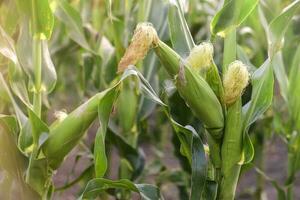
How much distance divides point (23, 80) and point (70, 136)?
21 centimetres

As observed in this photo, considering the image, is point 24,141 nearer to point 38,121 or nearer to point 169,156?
point 38,121

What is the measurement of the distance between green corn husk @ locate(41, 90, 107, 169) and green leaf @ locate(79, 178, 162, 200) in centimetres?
10

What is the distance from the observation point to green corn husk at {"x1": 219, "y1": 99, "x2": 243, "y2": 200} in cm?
118

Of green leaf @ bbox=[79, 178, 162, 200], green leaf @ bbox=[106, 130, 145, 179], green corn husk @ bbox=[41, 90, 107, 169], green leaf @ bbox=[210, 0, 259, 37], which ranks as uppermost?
green leaf @ bbox=[210, 0, 259, 37]

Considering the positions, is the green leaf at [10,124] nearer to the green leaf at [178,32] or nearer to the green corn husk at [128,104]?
the green leaf at [178,32]

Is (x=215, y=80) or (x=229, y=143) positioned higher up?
(x=215, y=80)

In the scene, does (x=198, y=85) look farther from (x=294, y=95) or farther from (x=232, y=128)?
(x=294, y=95)

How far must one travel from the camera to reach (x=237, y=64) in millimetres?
1110

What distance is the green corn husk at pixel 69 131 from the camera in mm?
1217

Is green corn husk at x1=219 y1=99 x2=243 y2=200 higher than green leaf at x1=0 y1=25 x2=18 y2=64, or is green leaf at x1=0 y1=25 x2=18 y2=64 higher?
green leaf at x1=0 y1=25 x2=18 y2=64

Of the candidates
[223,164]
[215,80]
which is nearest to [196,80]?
[215,80]

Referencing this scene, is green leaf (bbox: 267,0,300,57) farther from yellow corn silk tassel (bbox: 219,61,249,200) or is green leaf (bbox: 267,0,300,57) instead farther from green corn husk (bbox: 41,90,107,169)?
→ green corn husk (bbox: 41,90,107,169)

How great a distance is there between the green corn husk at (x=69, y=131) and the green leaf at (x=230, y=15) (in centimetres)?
28

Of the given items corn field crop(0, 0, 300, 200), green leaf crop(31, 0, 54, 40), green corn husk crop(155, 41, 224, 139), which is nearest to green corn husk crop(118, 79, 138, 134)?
corn field crop(0, 0, 300, 200)
